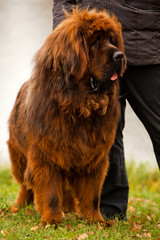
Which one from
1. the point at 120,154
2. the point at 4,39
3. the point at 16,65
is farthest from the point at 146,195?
the point at 4,39

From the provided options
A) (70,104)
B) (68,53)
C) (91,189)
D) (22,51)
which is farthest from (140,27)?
(22,51)

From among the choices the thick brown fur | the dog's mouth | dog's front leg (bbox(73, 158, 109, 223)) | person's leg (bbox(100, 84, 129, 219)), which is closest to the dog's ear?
the thick brown fur

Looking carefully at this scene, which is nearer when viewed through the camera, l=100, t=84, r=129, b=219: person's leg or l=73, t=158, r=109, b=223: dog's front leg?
l=73, t=158, r=109, b=223: dog's front leg

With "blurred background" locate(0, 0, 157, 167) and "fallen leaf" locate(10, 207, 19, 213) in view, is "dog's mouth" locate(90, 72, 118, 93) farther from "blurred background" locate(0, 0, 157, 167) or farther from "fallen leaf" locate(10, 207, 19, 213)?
"blurred background" locate(0, 0, 157, 167)

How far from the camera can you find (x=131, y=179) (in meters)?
7.56

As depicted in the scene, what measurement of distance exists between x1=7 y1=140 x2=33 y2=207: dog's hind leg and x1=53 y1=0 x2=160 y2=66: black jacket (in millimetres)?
1669

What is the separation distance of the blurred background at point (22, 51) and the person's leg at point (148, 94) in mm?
5658

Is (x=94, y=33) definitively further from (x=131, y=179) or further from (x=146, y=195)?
(x=131, y=179)

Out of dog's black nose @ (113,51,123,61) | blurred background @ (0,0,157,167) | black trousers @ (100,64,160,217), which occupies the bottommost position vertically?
blurred background @ (0,0,157,167)

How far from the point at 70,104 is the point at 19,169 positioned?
57.0 inches

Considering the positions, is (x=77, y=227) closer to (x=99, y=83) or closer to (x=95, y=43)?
(x=99, y=83)

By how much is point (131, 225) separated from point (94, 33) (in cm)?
199

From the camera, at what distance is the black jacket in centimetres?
353

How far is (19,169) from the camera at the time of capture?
4.41 meters
